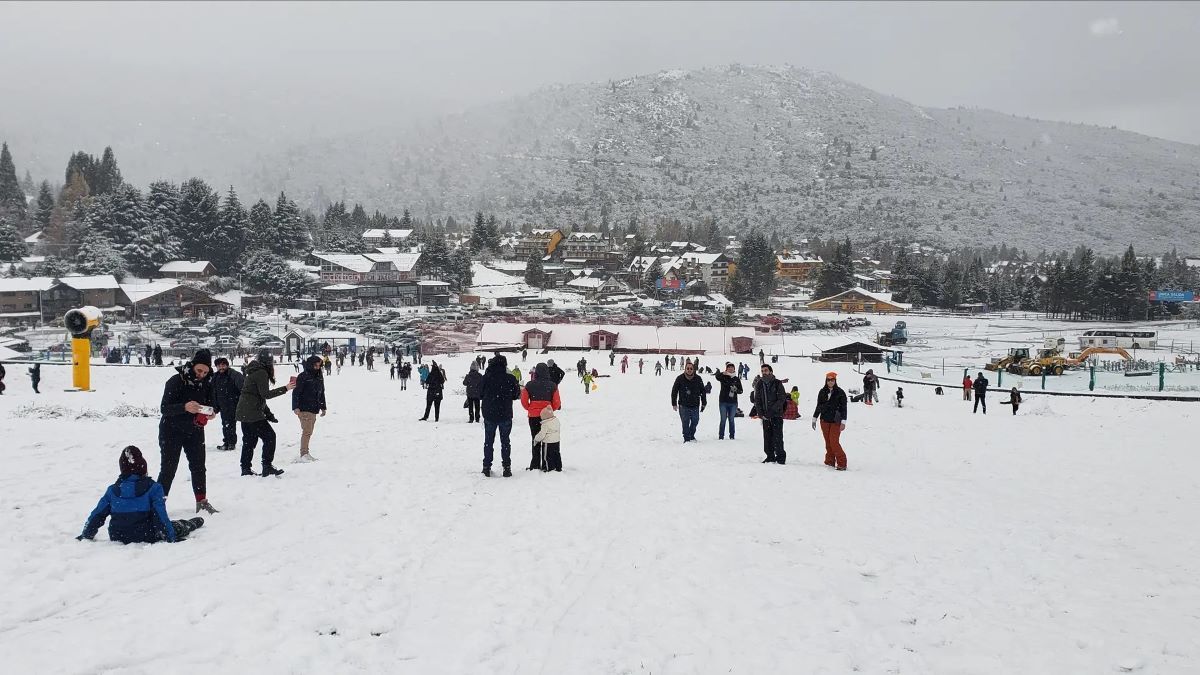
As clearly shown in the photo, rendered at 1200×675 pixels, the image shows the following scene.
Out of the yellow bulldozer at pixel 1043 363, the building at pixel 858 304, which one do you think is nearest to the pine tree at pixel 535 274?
the building at pixel 858 304

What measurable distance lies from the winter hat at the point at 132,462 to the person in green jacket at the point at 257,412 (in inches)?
100

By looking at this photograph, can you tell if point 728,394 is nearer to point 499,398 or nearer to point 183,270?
point 499,398

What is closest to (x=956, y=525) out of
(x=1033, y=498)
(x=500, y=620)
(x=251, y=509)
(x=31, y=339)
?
(x=1033, y=498)

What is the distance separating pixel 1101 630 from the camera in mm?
4555

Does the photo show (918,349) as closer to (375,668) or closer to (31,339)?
(375,668)

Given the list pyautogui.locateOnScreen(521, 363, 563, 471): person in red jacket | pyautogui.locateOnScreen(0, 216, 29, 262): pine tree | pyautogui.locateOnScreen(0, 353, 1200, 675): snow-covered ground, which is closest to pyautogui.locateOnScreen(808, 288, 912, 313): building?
pyautogui.locateOnScreen(0, 353, 1200, 675): snow-covered ground

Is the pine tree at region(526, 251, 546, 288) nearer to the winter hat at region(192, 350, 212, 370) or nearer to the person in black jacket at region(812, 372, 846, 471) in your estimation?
the person in black jacket at region(812, 372, 846, 471)

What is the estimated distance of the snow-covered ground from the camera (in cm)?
414

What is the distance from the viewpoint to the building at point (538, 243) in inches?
5689

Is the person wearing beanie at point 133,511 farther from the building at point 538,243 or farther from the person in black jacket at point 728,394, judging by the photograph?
the building at point 538,243

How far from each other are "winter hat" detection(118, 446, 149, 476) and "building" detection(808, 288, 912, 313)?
9734 cm

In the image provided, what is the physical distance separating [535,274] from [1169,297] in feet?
268

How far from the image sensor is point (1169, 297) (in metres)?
87.2

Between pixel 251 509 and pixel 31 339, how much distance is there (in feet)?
193
